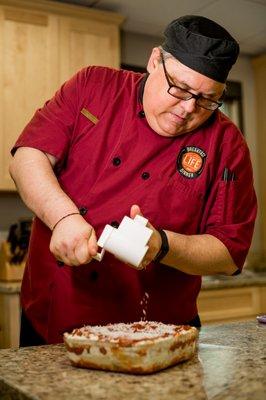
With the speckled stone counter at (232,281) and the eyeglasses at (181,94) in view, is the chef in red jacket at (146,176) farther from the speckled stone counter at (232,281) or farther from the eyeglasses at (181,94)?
the speckled stone counter at (232,281)

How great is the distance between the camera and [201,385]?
873mm

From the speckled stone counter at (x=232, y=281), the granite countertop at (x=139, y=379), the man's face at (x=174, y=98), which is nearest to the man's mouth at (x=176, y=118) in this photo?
the man's face at (x=174, y=98)

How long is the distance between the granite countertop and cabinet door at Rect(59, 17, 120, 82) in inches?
103

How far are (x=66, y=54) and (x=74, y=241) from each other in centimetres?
258

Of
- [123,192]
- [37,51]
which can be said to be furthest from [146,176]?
[37,51]

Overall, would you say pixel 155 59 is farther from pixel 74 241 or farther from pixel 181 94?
pixel 74 241

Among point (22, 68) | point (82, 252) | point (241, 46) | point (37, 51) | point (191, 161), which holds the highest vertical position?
point (241, 46)

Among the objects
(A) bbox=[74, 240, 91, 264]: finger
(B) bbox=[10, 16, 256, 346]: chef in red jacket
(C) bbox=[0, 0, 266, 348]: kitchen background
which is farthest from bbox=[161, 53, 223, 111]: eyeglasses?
(C) bbox=[0, 0, 266, 348]: kitchen background

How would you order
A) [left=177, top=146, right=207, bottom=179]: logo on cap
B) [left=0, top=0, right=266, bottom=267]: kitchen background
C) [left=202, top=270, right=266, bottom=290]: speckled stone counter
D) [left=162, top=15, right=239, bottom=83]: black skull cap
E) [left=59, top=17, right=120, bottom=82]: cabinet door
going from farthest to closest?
[left=0, top=0, right=266, bottom=267]: kitchen background → [left=59, top=17, right=120, bottom=82]: cabinet door → [left=202, top=270, right=266, bottom=290]: speckled stone counter → [left=177, top=146, right=207, bottom=179]: logo on cap → [left=162, top=15, right=239, bottom=83]: black skull cap

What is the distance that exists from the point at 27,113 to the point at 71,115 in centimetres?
190

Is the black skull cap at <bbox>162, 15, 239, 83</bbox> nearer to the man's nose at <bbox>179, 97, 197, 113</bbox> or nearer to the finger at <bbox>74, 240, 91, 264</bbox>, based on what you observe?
the man's nose at <bbox>179, 97, 197, 113</bbox>

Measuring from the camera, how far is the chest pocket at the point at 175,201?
4.74ft

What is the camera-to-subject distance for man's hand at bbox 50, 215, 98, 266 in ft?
3.58

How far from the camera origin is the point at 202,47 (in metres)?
1.37
